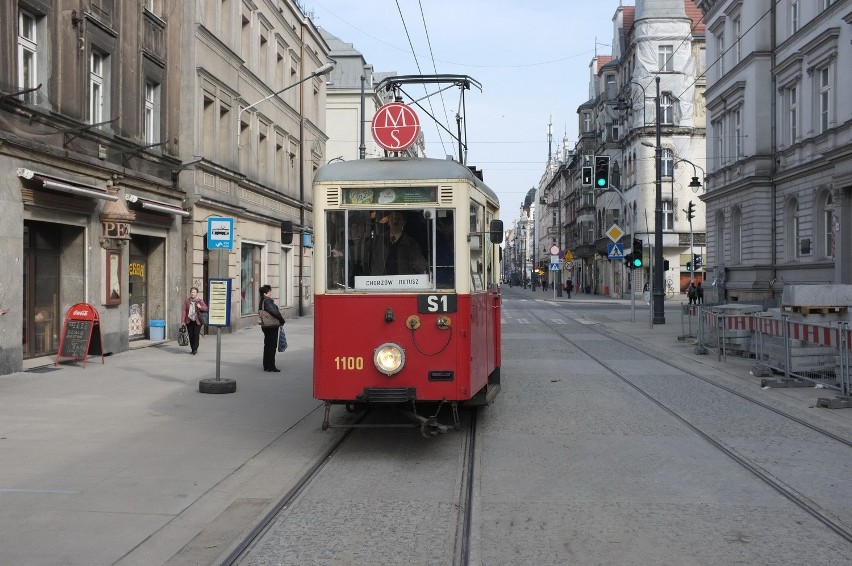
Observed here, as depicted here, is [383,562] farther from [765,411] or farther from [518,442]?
[765,411]

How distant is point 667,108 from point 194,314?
53966 millimetres

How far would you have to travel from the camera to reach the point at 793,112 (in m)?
34.7

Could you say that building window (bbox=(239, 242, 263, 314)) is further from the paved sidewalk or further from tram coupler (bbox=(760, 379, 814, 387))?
tram coupler (bbox=(760, 379, 814, 387))

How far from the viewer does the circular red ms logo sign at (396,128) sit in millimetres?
10758

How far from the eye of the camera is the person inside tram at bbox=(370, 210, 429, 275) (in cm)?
843

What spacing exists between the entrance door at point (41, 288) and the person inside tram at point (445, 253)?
1038 centimetres

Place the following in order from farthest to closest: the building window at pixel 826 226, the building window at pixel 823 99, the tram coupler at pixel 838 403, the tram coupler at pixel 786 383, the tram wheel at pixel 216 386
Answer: the building window at pixel 826 226
the building window at pixel 823 99
the tram coupler at pixel 786 383
the tram wheel at pixel 216 386
the tram coupler at pixel 838 403

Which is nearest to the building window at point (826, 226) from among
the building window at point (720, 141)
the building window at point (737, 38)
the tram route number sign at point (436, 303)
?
the building window at point (720, 141)

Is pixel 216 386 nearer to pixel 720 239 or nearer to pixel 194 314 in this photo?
pixel 194 314

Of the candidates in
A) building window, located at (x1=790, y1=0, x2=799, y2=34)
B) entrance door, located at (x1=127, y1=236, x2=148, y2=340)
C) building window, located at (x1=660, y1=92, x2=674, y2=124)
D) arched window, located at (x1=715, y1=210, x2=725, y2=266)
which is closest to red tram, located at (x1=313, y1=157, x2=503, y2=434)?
entrance door, located at (x1=127, y1=236, x2=148, y2=340)

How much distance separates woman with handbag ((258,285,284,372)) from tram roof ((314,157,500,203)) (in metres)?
7.05

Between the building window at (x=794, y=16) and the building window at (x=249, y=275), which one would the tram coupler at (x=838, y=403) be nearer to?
the building window at (x=249, y=275)

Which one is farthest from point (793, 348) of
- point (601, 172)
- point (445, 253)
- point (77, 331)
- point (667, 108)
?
point (667, 108)

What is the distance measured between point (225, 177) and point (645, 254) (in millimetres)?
45801
